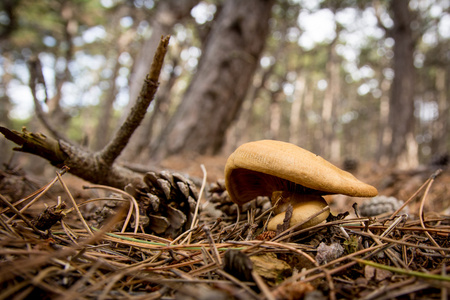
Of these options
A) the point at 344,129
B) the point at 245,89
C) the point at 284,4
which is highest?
the point at 284,4

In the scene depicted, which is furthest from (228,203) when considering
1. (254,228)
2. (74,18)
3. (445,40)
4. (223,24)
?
(445,40)

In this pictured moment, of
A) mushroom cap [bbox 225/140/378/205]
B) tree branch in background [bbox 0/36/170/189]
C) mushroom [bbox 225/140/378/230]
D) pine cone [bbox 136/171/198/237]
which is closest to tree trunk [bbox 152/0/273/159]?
tree branch in background [bbox 0/36/170/189]

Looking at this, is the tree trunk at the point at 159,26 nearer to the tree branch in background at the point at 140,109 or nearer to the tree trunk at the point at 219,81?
the tree trunk at the point at 219,81

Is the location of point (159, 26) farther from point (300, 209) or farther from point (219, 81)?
point (300, 209)

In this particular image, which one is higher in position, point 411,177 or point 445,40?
point 445,40

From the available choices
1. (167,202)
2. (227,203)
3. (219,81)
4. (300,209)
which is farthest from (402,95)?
(167,202)

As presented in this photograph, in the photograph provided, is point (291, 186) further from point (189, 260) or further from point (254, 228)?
point (189, 260)

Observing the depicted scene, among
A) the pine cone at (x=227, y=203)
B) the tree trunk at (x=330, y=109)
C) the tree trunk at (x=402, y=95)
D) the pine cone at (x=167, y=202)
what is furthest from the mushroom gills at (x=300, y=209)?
the tree trunk at (x=330, y=109)
